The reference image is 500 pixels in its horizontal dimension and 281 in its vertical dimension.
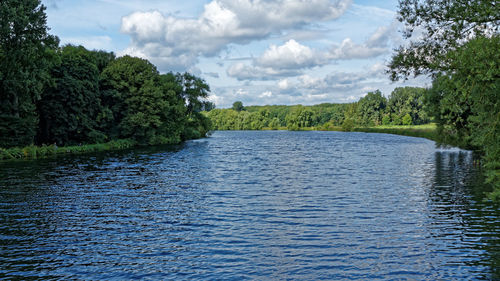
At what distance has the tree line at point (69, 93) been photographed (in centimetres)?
5022

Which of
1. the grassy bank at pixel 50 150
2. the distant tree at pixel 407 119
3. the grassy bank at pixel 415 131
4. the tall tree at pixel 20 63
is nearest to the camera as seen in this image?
the tall tree at pixel 20 63

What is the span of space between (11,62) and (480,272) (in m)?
53.1

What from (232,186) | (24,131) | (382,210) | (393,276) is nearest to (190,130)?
(24,131)

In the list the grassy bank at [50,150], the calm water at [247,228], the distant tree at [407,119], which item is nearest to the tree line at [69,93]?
the grassy bank at [50,150]

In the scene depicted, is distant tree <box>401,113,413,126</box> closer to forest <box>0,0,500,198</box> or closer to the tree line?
forest <box>0,0,500,198</box>

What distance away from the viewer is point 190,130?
10856 cm

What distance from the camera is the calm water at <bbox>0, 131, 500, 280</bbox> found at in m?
14.0

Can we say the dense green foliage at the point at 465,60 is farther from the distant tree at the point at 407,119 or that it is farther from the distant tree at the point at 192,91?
the distant tree at the point at 407,119

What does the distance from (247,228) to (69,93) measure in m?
54.7

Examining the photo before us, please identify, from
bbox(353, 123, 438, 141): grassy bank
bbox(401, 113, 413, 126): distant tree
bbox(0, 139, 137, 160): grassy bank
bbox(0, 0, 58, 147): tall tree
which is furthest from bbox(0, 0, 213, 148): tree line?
bbox(401, 113, 413, 126): distant tree

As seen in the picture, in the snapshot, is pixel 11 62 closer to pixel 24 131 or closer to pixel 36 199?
pixel 24 131

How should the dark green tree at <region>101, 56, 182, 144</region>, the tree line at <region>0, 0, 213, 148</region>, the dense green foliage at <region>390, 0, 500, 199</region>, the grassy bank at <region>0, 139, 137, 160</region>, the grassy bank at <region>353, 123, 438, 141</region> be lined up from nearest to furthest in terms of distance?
the dense green foliage at <region>390, 0, 500, 199</region>
the tree line at <region>0, 0, 213, 148</region>
the grassy bank at <region>0, 139, 137, 160</region>
the dark green tree at <region>101, 56, 182, 144</region>
the grassy bank at <region>353, 123, 438, 141</region>

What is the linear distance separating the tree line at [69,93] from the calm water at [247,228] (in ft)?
68.8

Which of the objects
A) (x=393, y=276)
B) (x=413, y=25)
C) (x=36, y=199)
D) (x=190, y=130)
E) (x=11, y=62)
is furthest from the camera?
(x=190, y=130)
